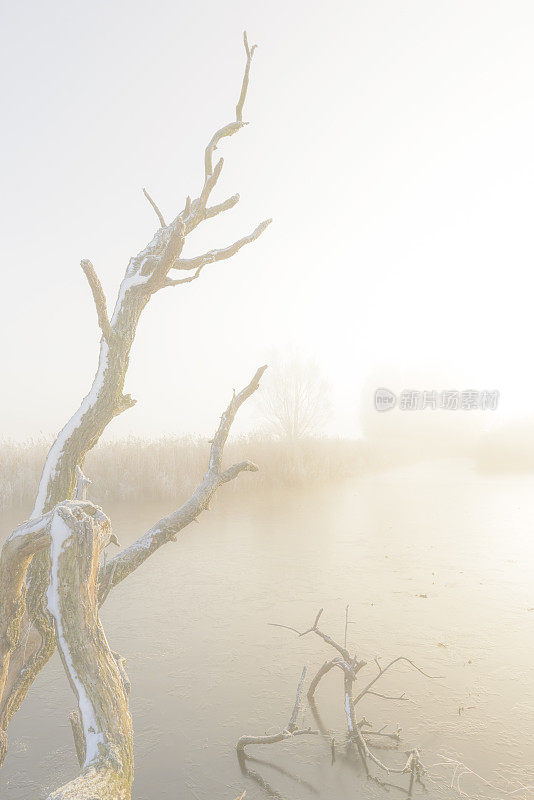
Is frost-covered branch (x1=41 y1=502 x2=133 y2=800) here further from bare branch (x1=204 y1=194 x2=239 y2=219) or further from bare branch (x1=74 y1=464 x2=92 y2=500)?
bare branch (x1=204 y1=194 x2=239 y2=219)

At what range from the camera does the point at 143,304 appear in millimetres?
3830

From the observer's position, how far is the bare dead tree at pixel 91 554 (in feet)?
7.26

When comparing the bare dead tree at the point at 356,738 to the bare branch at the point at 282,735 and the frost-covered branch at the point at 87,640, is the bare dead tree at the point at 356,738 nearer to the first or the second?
the bare branch at the point at 282,735

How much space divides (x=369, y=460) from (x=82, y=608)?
2448 cm

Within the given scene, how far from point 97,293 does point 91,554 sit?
150cm

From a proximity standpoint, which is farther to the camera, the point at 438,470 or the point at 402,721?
the point at 438,470

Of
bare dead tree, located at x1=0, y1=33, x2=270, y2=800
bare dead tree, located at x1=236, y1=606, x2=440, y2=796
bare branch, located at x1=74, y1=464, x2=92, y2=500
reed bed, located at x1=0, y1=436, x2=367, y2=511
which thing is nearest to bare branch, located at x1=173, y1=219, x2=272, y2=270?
bare dead tree, located at x1=0, y1=33, x2=270, y2=800

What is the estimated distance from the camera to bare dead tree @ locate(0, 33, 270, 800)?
87.1 inches

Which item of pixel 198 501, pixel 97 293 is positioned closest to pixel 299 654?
pixel 198 501

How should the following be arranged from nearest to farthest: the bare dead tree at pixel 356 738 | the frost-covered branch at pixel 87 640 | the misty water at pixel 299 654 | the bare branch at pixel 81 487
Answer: the frost-covered branch at pixel 87 640
the bare branch at pixel 81 487
the bare dead tree at pixel 356 738
the misty water at pixel 299 654

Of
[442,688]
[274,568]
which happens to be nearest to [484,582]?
[274,568]

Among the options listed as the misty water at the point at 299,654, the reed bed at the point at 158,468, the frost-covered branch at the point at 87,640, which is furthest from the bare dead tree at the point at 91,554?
the reed bed at the point at 158,468

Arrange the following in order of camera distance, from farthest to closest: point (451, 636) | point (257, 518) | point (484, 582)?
point (257, 518), point (484, 582), point (451, 636)

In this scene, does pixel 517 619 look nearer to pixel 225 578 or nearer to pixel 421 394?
pixel 225 578
